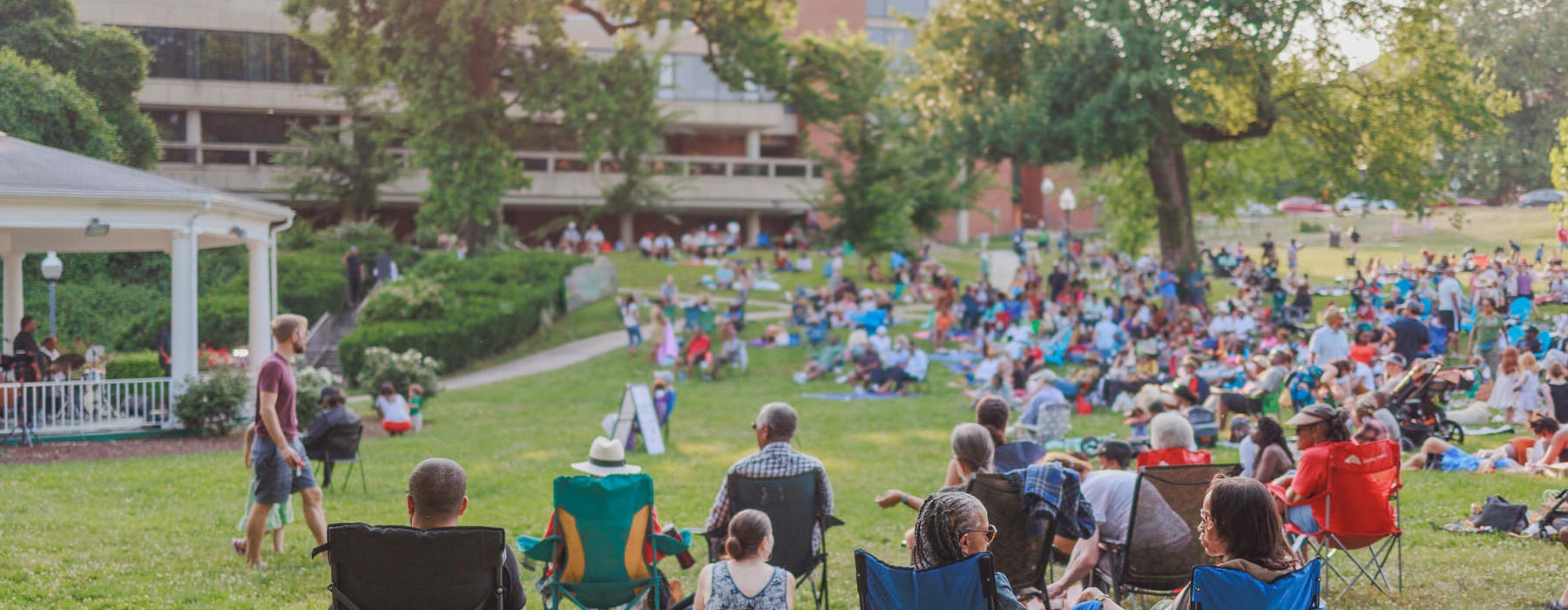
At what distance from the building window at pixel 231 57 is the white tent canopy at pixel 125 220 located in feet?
90.2

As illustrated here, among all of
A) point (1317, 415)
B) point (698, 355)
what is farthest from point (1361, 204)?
point (1317, 415)

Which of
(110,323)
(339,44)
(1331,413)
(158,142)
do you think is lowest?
(110,323)

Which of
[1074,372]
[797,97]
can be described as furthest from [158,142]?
[1074,372]

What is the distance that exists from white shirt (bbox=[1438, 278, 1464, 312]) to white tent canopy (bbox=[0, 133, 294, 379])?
17981 mm

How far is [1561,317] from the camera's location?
61.4ft

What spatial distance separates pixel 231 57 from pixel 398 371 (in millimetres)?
33252

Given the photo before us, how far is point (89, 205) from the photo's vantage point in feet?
51.2

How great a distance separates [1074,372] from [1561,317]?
6.76 m

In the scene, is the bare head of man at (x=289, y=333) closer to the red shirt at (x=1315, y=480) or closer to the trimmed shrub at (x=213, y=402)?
the red shirt at (x=1315, y=480)

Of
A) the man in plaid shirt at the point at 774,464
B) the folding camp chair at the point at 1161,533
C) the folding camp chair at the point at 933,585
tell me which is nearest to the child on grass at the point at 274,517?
the man in plaid shirt at the point at 774,464

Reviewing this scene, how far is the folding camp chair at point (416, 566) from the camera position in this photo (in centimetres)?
495

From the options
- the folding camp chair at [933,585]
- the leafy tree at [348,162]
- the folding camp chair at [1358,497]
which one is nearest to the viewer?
the folding camp chair at [933,585]

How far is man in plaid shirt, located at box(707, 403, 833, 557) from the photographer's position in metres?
6.98

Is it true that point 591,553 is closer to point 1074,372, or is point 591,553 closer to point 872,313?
point 1074,372
